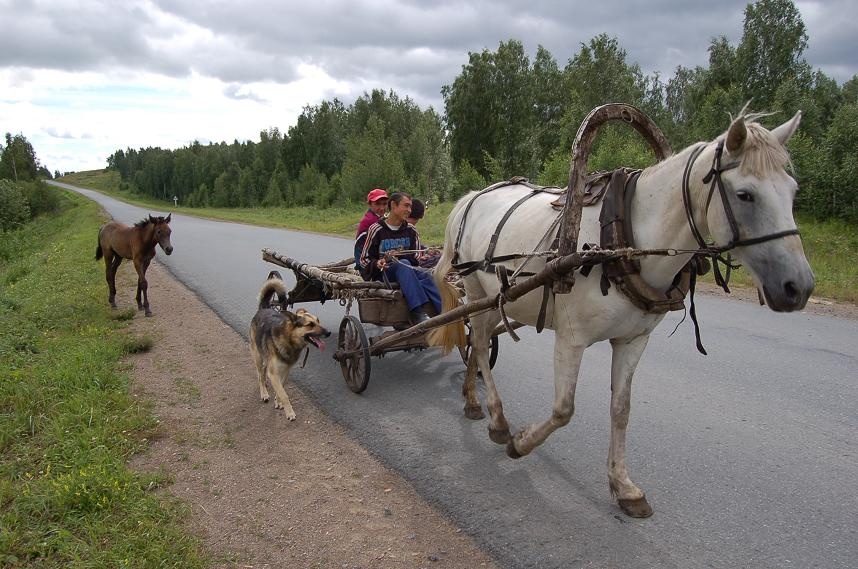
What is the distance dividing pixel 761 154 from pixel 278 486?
3410 mm

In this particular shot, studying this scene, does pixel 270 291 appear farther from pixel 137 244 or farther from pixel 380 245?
pixel 137 244

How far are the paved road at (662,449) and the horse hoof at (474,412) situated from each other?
0.11 m

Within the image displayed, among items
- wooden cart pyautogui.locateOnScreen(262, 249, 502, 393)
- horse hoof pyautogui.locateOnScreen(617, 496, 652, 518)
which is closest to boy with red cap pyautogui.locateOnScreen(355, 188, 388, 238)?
wooden cart pyautogui.locateOnScreen(262, 249, 502, 393)

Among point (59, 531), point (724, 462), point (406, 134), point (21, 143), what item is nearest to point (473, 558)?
point (724, 462)

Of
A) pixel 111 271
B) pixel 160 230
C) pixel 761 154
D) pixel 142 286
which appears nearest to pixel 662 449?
pixel 761 154

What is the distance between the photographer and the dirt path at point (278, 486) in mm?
3078

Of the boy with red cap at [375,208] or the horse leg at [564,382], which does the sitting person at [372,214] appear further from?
the horse leg at [564,382]

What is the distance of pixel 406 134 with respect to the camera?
52969mm

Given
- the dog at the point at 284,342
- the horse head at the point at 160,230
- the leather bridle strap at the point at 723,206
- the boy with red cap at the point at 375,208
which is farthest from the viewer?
the horse head at the point at 160,230

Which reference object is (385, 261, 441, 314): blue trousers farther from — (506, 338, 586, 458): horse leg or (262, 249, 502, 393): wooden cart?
(506, 338, 586, 458): horse leg

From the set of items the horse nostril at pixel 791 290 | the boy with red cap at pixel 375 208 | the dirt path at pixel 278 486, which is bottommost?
the dirt path at pixel 278 486

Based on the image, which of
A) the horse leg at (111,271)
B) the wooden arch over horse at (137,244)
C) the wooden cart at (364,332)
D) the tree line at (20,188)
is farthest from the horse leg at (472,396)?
the tree line at (20,188)

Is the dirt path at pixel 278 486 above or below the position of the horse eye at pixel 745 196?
below

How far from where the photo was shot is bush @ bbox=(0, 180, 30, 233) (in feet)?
132
